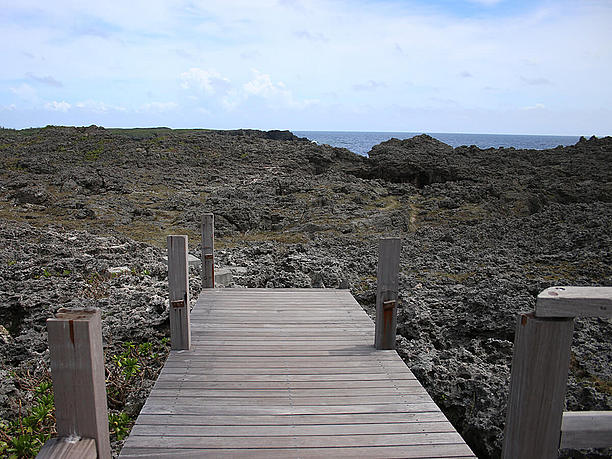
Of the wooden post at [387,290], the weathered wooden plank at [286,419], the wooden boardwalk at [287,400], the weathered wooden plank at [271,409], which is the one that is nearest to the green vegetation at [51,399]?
the wooden boardwalk at [287,400]

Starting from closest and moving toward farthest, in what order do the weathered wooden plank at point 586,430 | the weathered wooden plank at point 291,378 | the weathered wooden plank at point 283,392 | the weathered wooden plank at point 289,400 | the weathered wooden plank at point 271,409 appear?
the weathered wooden plank at point 586,430 < the weathered wooden plank at point 271,409 < the weathered wooden plank at point 289,400 < the weathered wooden plank at point 283,392 < the weathered wooden plank at point 291,378

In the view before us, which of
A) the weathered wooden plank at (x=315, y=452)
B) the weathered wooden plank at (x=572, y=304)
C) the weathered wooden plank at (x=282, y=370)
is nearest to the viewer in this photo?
the weathered wooden plank at (x=572, y=304)

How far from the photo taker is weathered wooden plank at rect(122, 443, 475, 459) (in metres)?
2.99

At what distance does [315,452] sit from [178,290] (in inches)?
80.8

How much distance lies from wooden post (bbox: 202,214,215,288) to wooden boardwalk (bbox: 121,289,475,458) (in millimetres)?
1360

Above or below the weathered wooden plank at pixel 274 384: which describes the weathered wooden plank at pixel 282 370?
below

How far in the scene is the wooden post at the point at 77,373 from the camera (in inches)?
66.9

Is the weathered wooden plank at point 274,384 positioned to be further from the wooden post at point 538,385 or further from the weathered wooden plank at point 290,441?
the wooden post at point 538,385

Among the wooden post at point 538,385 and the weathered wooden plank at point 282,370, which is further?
the weathered wooden plank at point 282,370

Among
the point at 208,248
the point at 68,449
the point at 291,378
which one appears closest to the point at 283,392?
the point at 291,378

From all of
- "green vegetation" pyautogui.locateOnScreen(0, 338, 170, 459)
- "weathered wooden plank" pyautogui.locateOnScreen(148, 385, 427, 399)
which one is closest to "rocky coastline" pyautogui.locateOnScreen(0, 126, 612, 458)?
"green vegetation" pyautogui.locateOnScreen(0, 338, 170, 459)

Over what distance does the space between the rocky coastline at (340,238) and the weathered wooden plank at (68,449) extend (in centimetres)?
312

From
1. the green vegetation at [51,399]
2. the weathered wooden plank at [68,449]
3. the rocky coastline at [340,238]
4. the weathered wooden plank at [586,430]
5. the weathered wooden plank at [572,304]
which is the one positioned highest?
the weathered wooden plank at [572,304]

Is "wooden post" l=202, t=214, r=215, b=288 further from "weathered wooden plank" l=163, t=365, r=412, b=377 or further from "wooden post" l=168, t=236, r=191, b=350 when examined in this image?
"weathered wooden plank" l=163, t=365, r=412, b=377
